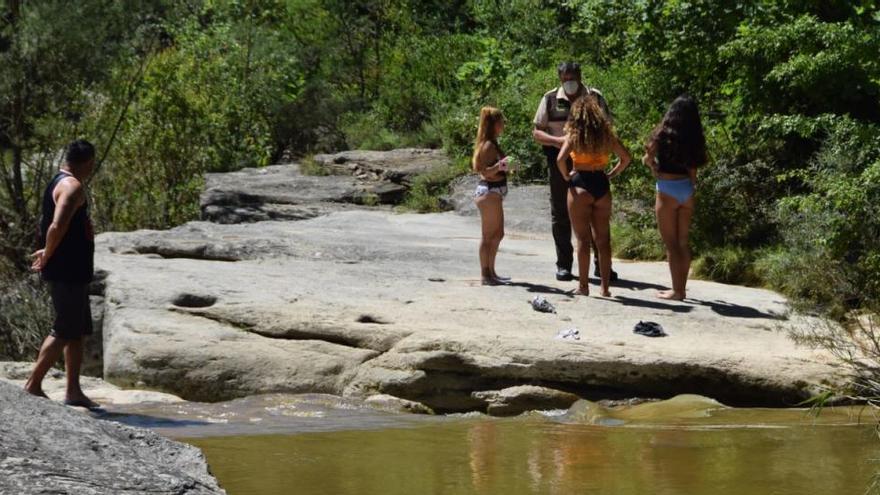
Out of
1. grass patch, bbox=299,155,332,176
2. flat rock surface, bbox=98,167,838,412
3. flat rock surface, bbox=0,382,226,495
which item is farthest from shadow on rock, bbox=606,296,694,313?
grass patch, bbox=299,155,332,176

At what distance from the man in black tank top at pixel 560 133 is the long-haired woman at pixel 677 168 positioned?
1.78 ft

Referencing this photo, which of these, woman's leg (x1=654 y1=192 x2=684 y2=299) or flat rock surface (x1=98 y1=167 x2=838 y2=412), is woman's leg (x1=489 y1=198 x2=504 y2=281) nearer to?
flat rock surface (x1=98 y1=167 x2=838 y2=412)

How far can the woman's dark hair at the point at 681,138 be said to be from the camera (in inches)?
417

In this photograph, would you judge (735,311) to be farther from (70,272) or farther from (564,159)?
(70,272)

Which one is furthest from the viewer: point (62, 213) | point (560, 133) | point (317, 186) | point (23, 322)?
point (317, 186)

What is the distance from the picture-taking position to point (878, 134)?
12.0 meters

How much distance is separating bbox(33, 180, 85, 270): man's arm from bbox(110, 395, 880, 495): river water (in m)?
1.05

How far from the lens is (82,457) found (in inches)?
183

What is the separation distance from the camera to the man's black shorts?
28.2 ft

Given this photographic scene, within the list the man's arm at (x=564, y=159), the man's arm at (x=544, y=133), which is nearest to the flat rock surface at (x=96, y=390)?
the man's arm at (x=564, y=159)

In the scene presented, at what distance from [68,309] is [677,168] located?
4.57m

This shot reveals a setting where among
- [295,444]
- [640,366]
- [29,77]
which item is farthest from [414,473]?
[29,77]

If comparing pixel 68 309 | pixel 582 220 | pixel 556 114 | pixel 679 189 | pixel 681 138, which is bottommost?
pixel 68 309

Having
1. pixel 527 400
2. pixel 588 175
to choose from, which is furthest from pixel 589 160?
pixel 527 400
